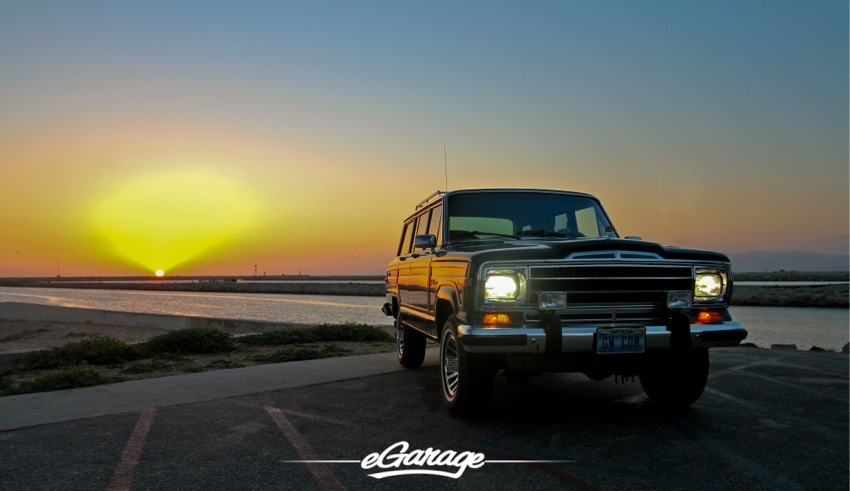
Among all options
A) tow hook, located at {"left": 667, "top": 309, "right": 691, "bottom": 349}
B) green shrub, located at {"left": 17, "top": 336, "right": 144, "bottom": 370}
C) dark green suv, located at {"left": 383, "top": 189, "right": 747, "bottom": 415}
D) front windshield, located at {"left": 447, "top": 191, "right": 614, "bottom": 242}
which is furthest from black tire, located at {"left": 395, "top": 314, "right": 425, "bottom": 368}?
green shrub, located at {"left": 17, "top": 336, "right": 144, "bottom": 370}

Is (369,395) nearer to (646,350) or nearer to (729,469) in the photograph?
(646,350)

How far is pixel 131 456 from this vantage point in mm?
4324

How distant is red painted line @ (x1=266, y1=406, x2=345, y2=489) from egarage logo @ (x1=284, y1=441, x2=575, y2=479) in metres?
0.11

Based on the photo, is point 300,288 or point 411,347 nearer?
point 411,347

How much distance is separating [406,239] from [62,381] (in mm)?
4875

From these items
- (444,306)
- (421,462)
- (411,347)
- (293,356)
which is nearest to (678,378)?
(444,306)

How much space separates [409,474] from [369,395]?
2.76 m

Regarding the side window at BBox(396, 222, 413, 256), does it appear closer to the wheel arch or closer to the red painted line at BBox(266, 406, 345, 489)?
the wheel arch

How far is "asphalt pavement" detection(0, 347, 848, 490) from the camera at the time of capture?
3859 millimetres

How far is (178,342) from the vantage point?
38.2 feet

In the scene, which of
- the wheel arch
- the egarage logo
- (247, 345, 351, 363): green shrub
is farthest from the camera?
(247, 345, 351, 363): green shrub

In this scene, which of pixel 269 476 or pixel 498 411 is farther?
pixel 498 411

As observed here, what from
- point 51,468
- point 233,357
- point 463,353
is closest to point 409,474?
point 463,353

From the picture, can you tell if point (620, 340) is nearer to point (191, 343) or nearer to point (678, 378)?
point (678, 378)
